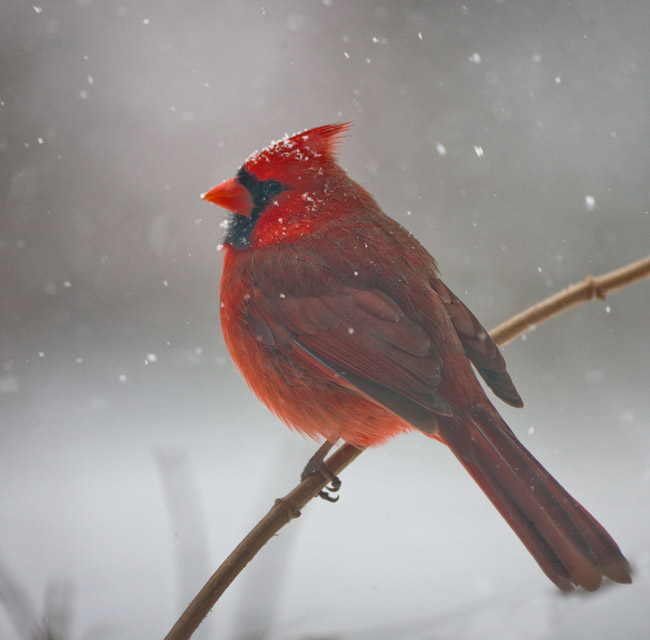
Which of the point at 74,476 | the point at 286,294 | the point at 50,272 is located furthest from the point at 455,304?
the point at 50,272

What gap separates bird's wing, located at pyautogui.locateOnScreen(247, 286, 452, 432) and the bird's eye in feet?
0.74

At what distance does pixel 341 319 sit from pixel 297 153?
376mm

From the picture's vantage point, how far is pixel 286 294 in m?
1.60

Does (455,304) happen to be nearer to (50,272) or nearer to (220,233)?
(220,233)

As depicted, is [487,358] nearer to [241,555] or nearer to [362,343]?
[362,343]

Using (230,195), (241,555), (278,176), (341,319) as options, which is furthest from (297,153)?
(241,555)

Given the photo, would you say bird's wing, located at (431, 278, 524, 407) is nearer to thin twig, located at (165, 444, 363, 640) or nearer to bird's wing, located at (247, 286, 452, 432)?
bird's wing, located at (247, 286, 452, 432)

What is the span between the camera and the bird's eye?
1.65m

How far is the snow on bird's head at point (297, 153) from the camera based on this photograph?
1.59 meters

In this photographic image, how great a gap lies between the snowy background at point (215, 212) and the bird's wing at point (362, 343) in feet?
1.81

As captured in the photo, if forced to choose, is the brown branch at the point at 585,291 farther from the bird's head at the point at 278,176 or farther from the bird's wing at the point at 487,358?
the bird's head at the point at 278,176

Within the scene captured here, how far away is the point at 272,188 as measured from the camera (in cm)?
166

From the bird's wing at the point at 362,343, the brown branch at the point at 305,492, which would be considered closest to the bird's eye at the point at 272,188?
the bird's wing at the point at 362,343

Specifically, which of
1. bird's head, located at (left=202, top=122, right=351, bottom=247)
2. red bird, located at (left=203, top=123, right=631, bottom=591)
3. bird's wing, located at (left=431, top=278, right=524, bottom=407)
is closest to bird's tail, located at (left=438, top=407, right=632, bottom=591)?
red bird, located at (left=203, top=123, right=631, bottom=591)
